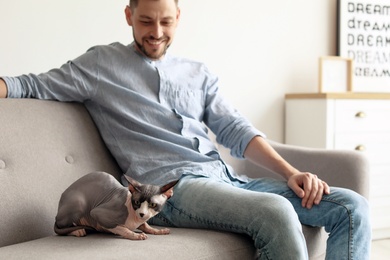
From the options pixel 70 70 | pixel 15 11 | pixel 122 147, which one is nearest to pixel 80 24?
pixel 15 11

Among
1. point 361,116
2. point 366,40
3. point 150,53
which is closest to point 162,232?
point 150,53

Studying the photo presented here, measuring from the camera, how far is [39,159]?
1.72m

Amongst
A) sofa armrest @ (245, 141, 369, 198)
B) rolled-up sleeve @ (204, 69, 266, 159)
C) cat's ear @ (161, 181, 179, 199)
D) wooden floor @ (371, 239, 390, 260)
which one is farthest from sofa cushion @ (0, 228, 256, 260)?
wooden floor @ (371, 239, 390, 260)

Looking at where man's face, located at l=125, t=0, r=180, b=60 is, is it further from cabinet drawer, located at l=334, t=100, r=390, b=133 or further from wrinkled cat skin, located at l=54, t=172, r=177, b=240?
cabinet drawer, located at l=334, t=100, r=390, b=133

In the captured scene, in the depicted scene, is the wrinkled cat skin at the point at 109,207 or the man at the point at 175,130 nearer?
the wrinkled cat skin at the point at 109,207

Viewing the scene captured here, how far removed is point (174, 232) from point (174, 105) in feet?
1.63

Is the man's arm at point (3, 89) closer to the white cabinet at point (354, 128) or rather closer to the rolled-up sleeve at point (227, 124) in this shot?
the rolled-up sleeve at point (227, 124)

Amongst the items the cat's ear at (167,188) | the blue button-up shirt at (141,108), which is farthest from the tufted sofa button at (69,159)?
the cat's ear at (167,188)

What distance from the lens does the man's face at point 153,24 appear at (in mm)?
1781

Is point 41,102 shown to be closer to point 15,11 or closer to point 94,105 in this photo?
point 94,105

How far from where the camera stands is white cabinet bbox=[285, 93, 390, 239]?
2902 mm

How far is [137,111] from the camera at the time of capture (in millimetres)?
1848

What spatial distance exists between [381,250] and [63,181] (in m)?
1.80

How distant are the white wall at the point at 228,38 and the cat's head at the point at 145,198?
1171 mm
